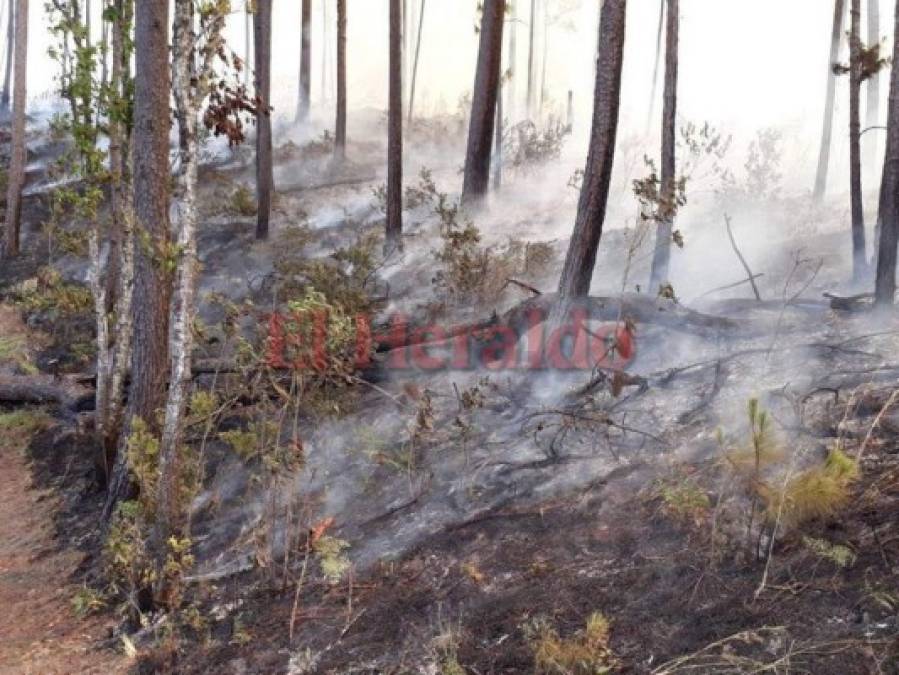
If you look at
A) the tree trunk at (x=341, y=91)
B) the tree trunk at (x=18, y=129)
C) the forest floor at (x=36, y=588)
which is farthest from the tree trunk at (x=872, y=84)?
the tree trunk at (x=18, y=129)

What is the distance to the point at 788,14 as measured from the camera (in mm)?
34219

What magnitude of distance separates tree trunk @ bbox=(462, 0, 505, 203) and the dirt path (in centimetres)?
945

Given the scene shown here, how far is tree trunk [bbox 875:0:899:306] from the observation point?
774cm

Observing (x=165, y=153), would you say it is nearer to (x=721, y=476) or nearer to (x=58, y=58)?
(x=58, y=58)

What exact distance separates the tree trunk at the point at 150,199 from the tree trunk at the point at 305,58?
1824cm

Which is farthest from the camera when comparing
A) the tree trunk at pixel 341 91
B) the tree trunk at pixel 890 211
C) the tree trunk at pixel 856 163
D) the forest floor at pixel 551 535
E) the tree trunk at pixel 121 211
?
the tree trunk at pixel 341 91

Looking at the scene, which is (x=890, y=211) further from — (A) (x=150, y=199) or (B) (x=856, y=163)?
(A) (x=150, y=199)

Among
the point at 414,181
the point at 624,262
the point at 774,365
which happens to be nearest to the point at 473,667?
the point at 774,365

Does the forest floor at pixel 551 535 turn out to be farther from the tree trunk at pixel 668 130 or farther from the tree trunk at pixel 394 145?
the tree trunk at pixel 394 145

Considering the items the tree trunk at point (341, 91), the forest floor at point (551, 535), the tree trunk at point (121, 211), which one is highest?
the tree trunk at point (341, 91)

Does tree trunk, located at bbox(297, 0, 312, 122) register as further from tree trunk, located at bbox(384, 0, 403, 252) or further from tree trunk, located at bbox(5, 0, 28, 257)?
tree trunk, located at bbox(384, 0, 403, 252)

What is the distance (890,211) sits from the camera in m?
7.88

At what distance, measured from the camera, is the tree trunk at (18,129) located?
1658 centimetres

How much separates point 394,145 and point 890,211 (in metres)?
8.76
